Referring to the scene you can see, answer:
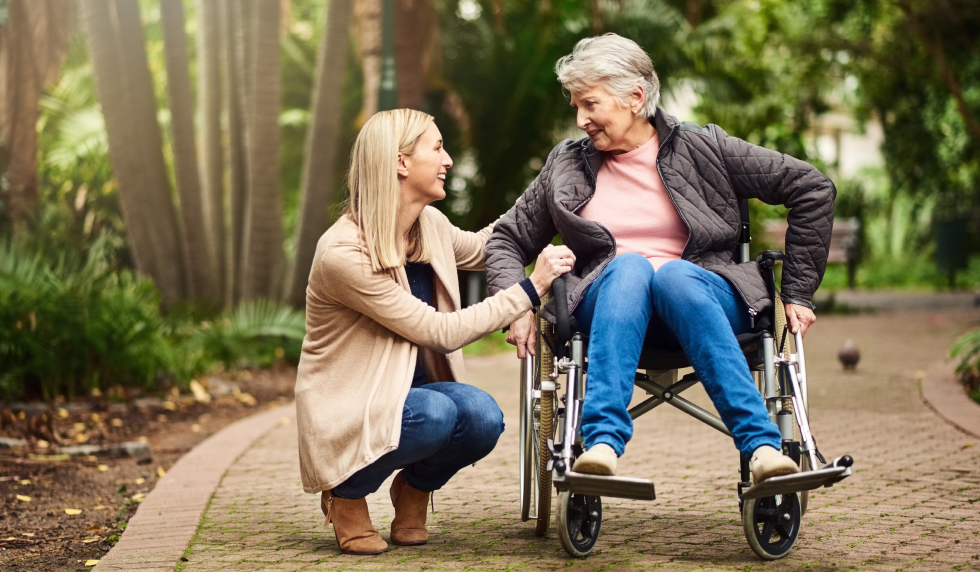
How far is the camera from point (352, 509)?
354 cm

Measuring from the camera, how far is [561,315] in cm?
345

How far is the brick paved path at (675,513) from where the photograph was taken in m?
3.39

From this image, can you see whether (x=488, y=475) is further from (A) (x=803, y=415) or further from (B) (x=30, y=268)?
(B) (x=30, y=268)

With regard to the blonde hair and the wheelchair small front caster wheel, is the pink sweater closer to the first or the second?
the blonde hair

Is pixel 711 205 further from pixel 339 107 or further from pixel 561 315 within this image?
pixel 339 107

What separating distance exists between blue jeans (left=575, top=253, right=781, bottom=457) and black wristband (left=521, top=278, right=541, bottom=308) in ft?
0.61

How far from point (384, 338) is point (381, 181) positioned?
18.9 inches

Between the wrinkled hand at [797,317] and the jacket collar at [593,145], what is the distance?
68 cm

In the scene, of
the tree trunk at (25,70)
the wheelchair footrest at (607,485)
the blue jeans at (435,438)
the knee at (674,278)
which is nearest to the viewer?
the wheelchair footrest at (607,485)

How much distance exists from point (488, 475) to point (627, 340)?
1.94m

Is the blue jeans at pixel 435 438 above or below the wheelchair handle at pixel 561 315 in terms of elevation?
below

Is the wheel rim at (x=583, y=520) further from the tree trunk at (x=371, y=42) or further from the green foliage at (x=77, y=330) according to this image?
the tree trunk at (x=371, y=42)

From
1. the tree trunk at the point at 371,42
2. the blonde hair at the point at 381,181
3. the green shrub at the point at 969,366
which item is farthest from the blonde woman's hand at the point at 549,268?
the tree trunk at the point at 371,42

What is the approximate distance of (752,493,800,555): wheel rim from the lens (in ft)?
10.9
